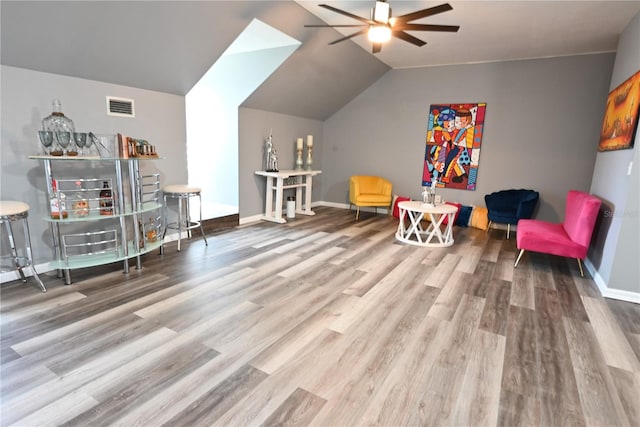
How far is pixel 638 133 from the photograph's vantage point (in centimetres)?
292

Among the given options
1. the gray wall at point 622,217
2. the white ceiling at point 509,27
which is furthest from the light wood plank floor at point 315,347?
the white ceiling at point 509,27

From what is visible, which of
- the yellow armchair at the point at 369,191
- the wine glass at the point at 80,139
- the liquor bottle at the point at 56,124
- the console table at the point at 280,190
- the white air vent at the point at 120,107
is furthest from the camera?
the yellow armchair at the point at 369,191

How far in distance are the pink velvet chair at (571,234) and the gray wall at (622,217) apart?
0.47ft

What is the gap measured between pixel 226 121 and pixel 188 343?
3882 millimetres

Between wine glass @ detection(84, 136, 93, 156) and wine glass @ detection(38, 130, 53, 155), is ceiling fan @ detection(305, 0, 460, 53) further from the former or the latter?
wine glass @ detection(38, 130, 53, 155)

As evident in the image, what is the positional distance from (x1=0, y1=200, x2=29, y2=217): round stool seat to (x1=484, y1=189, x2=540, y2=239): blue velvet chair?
5652mm

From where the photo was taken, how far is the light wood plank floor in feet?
5.46

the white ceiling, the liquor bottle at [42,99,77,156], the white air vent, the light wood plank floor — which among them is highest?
the white ceiling

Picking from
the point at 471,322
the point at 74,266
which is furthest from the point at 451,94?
the point at 74,266

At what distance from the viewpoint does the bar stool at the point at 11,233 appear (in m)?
2.56

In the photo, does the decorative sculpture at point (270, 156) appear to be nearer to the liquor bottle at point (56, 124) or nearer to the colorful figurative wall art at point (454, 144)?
the colorful figurative wall art at point (454, 144)

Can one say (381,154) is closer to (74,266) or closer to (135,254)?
(135,254)

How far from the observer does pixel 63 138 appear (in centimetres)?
283

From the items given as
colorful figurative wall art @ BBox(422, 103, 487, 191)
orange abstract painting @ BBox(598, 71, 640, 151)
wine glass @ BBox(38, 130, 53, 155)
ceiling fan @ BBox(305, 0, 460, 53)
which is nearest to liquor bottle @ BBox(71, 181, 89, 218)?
wine glass @ BBox(38, 130, 53, 155)
